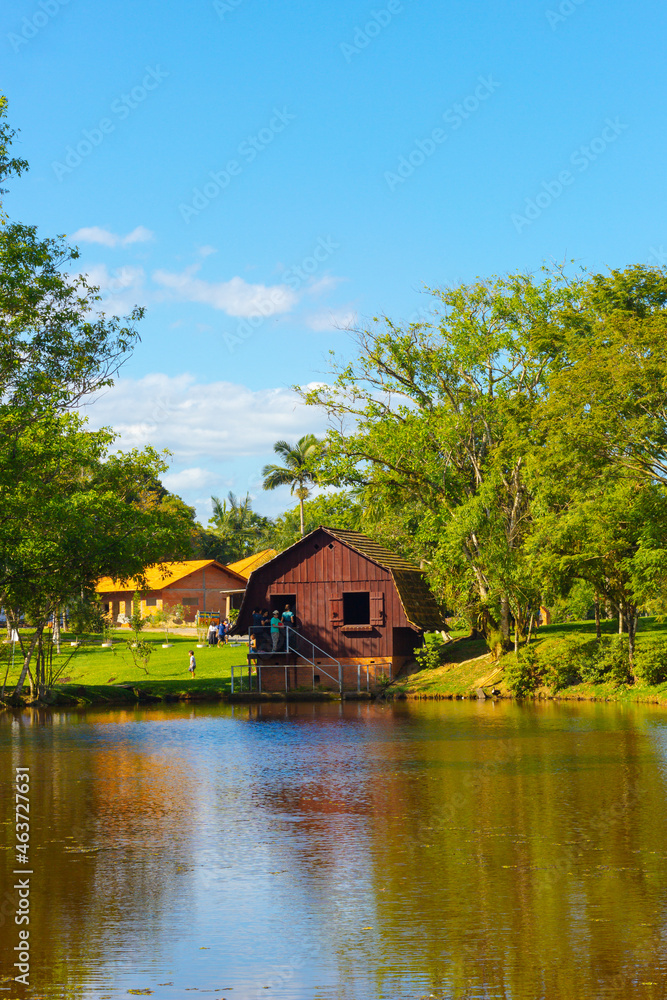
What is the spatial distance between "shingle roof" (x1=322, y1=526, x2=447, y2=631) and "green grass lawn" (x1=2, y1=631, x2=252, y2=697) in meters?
8.32

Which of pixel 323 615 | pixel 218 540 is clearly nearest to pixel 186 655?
pixel 323 615

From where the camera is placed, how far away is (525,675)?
38062 millimetres

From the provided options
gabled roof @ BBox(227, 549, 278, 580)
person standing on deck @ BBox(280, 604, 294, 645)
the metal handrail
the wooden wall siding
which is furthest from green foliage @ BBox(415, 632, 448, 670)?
gabled roof @ BBox(227, 549, 278, 580)

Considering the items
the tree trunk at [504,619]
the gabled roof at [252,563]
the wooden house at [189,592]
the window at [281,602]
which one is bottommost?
the tree trunk at [504,619]

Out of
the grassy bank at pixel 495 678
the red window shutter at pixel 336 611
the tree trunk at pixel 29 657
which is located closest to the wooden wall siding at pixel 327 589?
the red window shutter at pixel 336 611

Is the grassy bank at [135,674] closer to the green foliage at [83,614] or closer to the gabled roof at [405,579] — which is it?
the green foliage at [83,614]

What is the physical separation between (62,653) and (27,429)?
25.2m

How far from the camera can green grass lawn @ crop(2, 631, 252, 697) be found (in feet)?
138

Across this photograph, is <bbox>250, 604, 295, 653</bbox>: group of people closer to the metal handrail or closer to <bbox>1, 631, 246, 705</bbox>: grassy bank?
the metal handrail

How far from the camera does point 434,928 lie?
356 inches

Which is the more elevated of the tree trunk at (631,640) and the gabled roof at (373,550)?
the gabled roof at (373,550)

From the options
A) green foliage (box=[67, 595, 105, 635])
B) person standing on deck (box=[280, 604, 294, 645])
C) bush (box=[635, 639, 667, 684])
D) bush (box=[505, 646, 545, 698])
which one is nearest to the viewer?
bush (box=[635, 639, 667, 684])

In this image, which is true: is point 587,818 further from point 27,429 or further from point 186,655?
point 186,655

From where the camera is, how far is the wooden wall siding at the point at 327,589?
43.0 m
